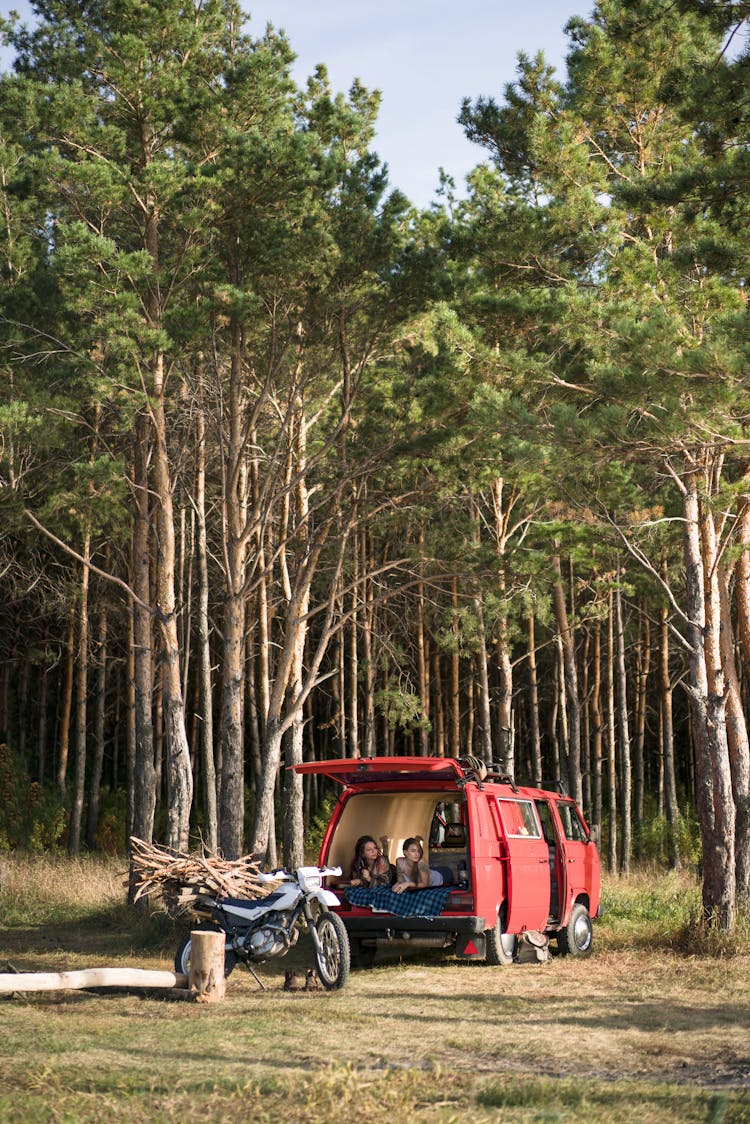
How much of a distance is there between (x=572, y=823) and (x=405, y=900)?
3.05 meters

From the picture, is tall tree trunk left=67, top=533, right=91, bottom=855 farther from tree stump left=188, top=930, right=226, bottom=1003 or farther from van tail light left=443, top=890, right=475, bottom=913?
tree stump left=188, top=930, right=226, bottom=1003

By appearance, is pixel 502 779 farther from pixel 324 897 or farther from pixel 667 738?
pixel 667 738

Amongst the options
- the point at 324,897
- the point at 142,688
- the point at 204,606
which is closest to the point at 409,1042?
the point at 324,897

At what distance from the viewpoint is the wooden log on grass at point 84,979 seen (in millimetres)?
8688

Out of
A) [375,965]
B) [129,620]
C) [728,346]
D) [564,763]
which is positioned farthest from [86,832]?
[728,346]

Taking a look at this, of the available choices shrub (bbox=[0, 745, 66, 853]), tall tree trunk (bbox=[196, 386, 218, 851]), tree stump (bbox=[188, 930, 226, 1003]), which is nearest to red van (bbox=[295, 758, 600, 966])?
tree stump (bbox=[188, 930, 226, 1003])

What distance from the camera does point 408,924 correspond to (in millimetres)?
11305

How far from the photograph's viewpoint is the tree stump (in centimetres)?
989

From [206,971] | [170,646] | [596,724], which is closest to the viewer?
[206,971]

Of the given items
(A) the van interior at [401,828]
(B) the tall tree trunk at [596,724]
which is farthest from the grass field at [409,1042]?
(B) the tall tree trunk at [596,724]

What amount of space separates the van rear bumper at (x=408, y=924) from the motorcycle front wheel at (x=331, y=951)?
0.82 metres

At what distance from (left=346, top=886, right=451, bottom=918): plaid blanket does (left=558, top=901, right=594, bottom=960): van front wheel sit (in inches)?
97.2

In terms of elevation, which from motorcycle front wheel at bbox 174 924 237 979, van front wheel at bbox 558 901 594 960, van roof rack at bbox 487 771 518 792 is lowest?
van front wheel at bbox 558 901 594 960

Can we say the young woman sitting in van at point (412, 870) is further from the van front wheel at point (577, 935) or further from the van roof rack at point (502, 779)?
the van front wheel at point (577, 935)
